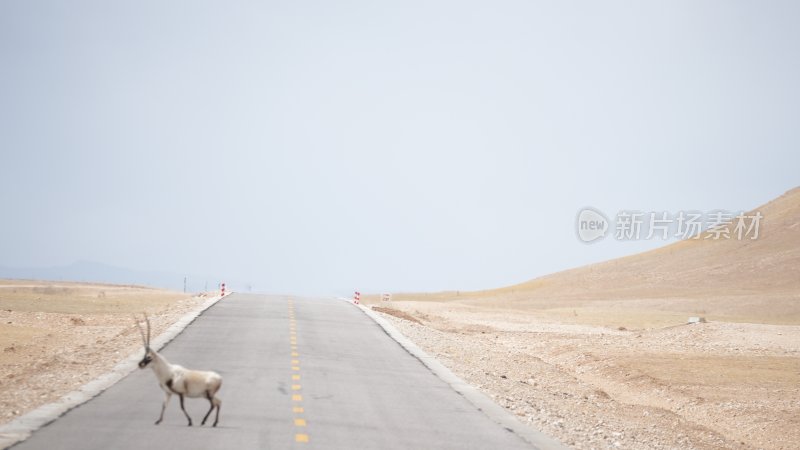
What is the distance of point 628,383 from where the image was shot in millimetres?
33125

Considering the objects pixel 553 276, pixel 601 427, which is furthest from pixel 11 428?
pixel 553 276

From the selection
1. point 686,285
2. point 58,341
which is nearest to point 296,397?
point 58,341

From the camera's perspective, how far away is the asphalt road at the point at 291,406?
43.7 ft

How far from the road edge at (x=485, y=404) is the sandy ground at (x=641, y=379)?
509 mm

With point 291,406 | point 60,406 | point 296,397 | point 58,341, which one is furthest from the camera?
point 58,341

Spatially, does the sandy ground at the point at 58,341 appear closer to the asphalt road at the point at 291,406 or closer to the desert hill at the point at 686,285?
the asphalt road at the point at 291,406

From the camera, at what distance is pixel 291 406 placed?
16.7 m

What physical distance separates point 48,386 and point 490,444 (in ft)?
31.0

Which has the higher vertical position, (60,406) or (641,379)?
(60,406)

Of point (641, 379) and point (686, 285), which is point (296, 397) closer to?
point (641, 379)

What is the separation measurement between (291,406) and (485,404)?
4474 millimetres

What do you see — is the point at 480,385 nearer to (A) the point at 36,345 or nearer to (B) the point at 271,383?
(B) the point at 271,383

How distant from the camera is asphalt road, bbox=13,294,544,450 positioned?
13312mm

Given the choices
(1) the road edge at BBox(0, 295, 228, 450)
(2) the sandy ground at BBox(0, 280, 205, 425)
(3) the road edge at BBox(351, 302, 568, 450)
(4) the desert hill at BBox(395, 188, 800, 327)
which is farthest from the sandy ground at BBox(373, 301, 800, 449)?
(4) the desert hill at BBox(395, 188, 800, 327)
